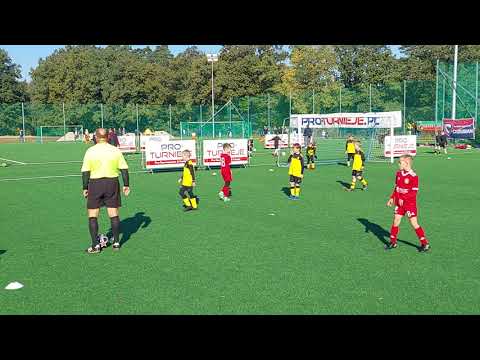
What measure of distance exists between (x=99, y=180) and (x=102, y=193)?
231 millimetres

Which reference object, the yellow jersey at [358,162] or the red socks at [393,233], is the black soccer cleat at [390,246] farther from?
the yellow jersey at [358,162]

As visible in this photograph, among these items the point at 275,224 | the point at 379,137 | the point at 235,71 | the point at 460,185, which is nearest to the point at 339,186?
the point at 460,185

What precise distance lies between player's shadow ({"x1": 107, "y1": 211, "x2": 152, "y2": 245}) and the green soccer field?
2cm

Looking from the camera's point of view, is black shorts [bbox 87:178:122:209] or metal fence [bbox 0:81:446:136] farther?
metal fence [bbox 0:81:446:136]

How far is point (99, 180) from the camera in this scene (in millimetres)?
8648

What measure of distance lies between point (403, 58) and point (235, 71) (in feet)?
79.3

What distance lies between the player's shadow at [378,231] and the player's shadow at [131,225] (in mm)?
4801

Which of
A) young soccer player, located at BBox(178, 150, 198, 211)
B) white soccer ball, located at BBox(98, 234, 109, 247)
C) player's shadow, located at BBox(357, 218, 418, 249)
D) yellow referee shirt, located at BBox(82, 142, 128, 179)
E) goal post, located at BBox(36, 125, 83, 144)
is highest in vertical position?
goal post, located at BBox(36, 125, 83, 144)

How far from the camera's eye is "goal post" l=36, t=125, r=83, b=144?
61656 millimetres

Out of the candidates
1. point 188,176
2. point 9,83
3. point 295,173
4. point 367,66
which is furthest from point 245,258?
point 9,83

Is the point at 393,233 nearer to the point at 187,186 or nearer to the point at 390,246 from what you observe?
the point at 390,246

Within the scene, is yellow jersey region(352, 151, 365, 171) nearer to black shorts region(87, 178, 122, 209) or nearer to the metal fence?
black shorts region(87, 178, 122, 209)

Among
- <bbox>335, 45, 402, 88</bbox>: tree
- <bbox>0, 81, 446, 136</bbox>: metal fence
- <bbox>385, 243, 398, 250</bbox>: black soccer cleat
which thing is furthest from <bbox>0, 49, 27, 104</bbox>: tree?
<bbox>385, 243, 398, 250</bbox>: black soccer cleat
